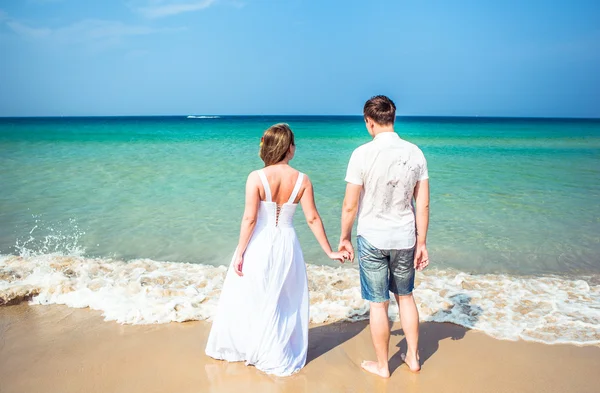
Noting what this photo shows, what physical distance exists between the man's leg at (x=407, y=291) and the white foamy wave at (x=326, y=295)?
1145 mm

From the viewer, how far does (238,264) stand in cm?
327

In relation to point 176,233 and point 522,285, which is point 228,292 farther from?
point 176,233

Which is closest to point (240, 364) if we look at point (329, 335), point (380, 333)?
point (329, 335)

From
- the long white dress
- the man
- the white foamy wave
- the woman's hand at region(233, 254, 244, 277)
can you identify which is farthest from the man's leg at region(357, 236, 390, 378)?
the white foamy wave

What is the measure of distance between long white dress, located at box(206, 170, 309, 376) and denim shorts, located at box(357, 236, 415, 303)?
541mm

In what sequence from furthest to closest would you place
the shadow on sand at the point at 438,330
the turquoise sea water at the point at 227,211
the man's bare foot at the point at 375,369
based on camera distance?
the turquoise sea water at the point at 227,211, the shadow on sand at the point at 438,330, the man's bare foot at the point at 375,369

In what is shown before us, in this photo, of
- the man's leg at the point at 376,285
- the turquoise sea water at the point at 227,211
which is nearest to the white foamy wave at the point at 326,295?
the turquoise sea water at the point at 227,211

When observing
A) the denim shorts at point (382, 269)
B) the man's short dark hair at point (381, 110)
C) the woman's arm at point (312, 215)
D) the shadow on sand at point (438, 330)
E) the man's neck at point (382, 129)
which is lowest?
the shadow on sand at point (438, 330)

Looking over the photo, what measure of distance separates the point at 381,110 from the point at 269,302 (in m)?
1.72

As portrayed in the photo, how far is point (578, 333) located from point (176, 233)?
20.7 feet

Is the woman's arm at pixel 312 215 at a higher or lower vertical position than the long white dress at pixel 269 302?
higher

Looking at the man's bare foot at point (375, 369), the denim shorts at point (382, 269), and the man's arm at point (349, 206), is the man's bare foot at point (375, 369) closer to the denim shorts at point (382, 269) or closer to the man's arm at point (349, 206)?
the denim shorts at point (382, 269)

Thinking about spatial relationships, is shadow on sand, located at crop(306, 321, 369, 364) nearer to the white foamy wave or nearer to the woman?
the white foamy wave

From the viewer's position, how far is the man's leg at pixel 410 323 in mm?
3297
